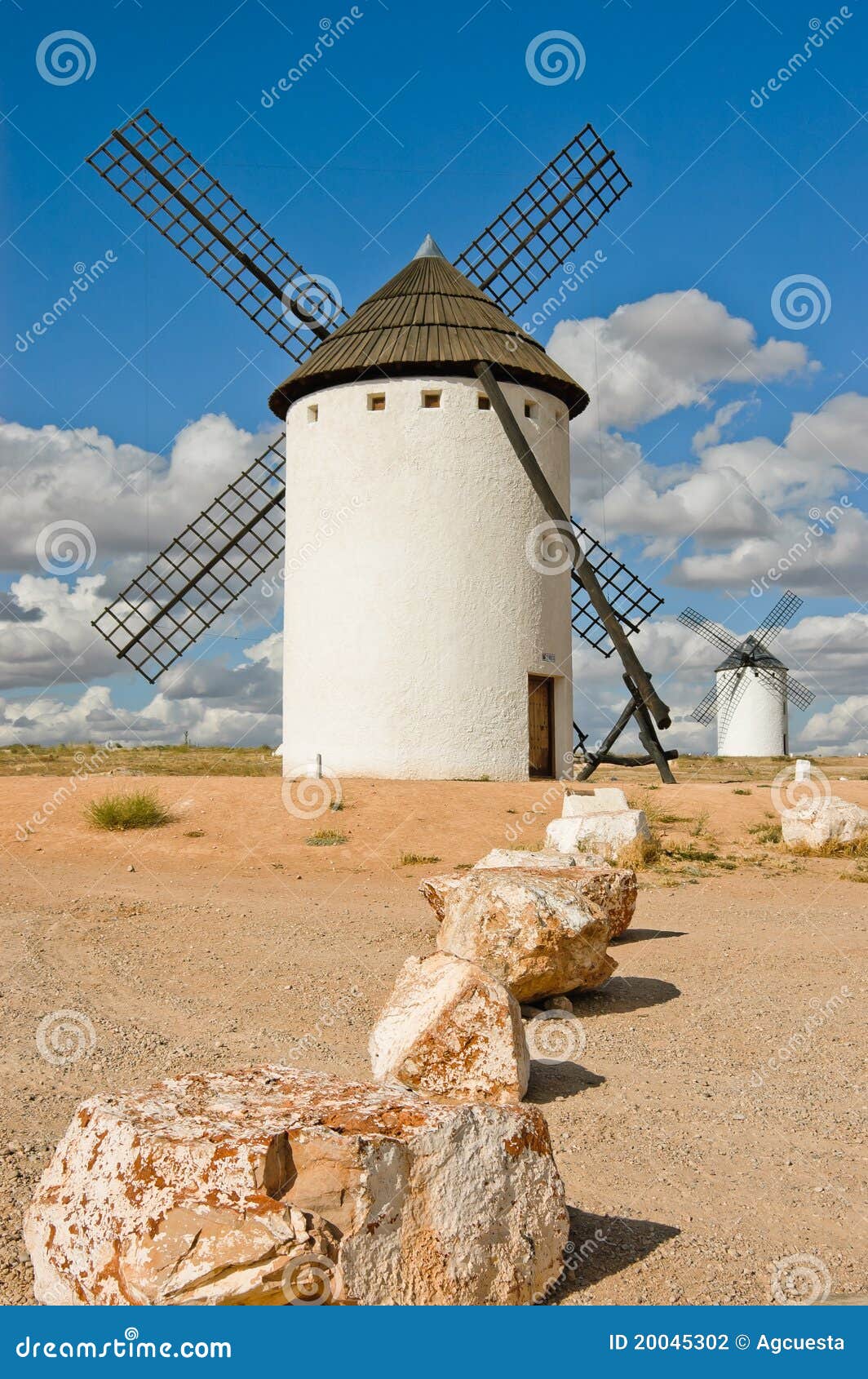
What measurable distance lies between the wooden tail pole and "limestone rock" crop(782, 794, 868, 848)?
19.2ft

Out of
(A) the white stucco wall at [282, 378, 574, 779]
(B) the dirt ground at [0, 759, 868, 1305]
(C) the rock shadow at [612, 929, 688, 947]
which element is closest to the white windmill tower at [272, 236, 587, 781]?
(A) the white stucco wall at [282, 378, 574, 779]

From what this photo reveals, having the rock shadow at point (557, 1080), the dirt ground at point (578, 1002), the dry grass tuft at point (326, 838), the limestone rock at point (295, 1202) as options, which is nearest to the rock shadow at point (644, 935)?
the dirt ground at point (578, 1002)

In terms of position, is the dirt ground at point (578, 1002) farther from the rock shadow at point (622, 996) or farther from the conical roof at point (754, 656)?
the conical roof at point (754, 656)

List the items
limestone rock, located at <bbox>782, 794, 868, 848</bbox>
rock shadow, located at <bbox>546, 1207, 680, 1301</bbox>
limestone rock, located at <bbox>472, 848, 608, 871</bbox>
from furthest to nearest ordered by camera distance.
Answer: limestone rock, located at <bbox>782, 794, 868, 848</bbox>, limestone rock, located at <bbox>472, 848, 608, 871</bbox>, rock shadow, located at <bbox>546, 1207, 680, 1301</bbox>

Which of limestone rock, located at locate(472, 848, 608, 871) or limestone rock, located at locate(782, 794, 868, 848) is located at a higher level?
limestone rock, located at locate(472, 848, 608, 871)

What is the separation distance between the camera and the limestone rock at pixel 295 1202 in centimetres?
293

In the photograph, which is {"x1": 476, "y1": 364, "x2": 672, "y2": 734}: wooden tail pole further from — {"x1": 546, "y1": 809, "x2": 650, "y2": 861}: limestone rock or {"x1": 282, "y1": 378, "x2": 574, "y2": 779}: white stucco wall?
{"x1": 546, "y1": 809, "x2": 650, "y2": 861}: limestone rock

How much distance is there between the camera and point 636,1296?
3.66 m

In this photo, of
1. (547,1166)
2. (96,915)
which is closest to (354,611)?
(96,915)

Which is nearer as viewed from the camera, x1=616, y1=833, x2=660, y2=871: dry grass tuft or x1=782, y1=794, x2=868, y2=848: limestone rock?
x1=616, y1=833, x2=660, y2=871: dry grass tuft

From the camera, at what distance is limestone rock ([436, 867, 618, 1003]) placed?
7.01 m

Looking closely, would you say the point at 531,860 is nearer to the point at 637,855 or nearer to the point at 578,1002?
the point at 578,1002

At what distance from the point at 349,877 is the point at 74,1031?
601 cm

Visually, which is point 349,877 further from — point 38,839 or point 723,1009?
point 723,1009
